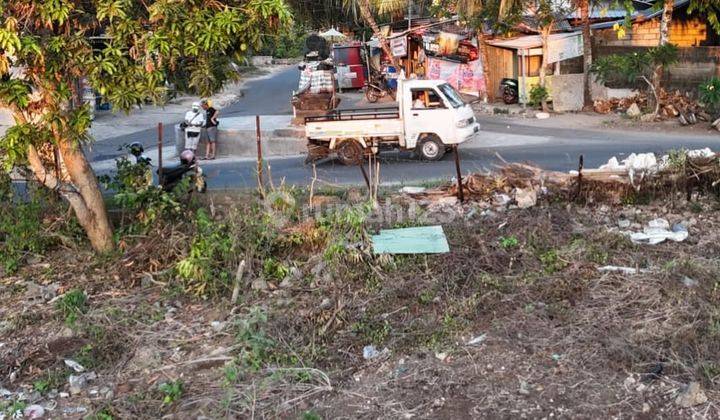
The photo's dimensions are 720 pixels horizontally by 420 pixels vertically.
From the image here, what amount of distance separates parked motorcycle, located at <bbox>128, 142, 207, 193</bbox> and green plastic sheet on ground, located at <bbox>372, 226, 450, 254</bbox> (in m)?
2.84

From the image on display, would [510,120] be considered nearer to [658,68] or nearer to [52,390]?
[658,68]

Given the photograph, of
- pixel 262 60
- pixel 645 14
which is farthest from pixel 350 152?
pixel 262 60

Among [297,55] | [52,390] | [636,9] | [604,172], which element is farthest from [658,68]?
[297,55]

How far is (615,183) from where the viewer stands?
9570 millimetres

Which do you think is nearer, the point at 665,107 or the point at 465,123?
the point at 465,123

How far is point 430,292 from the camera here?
7145 millimetres

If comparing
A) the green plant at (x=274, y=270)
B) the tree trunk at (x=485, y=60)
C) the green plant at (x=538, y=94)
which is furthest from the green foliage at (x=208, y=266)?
the tree trunk at (x=485, y=60)

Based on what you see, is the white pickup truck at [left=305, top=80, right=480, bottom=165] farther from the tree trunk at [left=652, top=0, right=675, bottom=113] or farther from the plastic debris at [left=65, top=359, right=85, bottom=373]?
the plastic debris at [left=65, top=359, right=85, bottom=373]

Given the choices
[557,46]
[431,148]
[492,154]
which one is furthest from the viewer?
[557,46]

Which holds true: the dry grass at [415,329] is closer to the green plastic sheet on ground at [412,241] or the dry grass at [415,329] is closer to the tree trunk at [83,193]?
the green plastic sheet on ground at [412,241]

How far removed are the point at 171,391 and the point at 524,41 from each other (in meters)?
21.9

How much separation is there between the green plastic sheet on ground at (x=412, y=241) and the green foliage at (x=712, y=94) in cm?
1337

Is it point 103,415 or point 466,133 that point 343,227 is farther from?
point 466,133

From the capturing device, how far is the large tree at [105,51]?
755 centimetres
